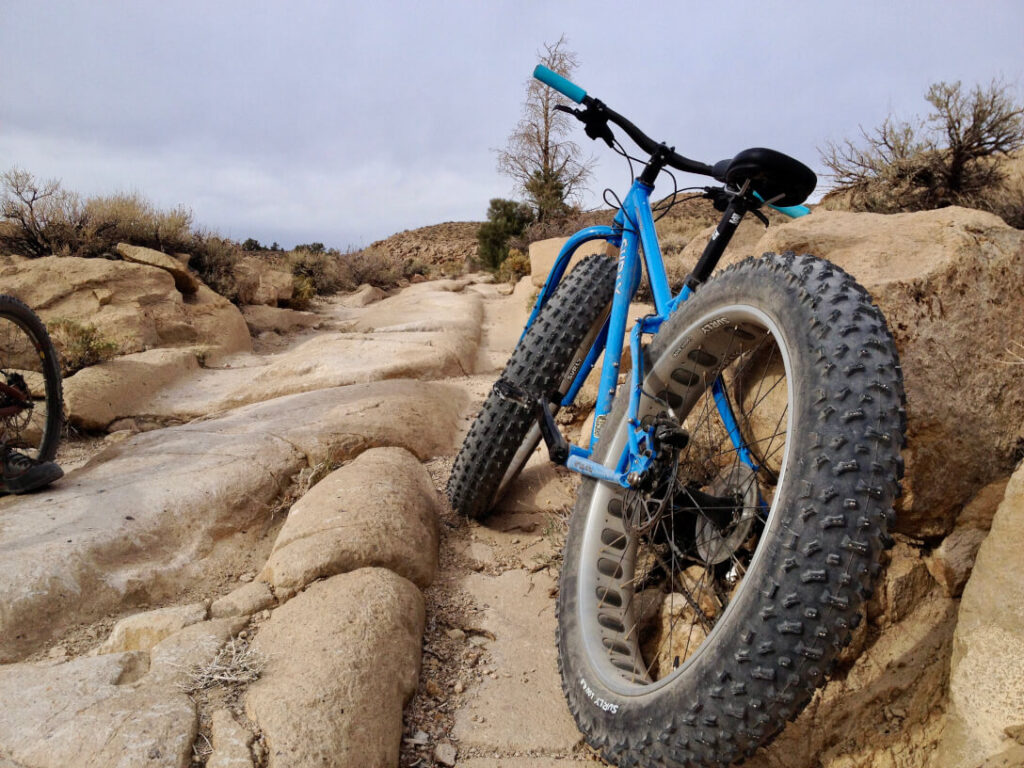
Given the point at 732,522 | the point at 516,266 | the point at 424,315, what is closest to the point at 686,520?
the point at 732,522

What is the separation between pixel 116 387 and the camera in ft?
20.4

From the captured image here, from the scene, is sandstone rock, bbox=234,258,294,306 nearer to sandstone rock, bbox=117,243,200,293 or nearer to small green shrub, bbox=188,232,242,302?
small green shrub, bbox=188,232,242,302

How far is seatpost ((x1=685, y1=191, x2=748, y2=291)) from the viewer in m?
2.24

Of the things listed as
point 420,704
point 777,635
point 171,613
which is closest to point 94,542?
point 171,613

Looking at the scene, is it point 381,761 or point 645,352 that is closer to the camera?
point 381,761

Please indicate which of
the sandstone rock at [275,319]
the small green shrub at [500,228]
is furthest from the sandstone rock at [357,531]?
the small green shrub at [500,228]

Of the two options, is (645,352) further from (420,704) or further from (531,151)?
(531,151)

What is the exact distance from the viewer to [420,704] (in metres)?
2.22

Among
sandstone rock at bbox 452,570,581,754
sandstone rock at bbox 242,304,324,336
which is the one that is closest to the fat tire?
sandstone rock at bbox 452,570,581,754

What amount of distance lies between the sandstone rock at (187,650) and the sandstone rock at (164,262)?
27.3 ft

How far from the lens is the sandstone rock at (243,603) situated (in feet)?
8.19

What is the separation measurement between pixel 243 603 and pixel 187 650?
0.34 meters

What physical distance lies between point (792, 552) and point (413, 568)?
1875 millimetres

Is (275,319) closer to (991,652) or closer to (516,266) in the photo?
(516,266)
